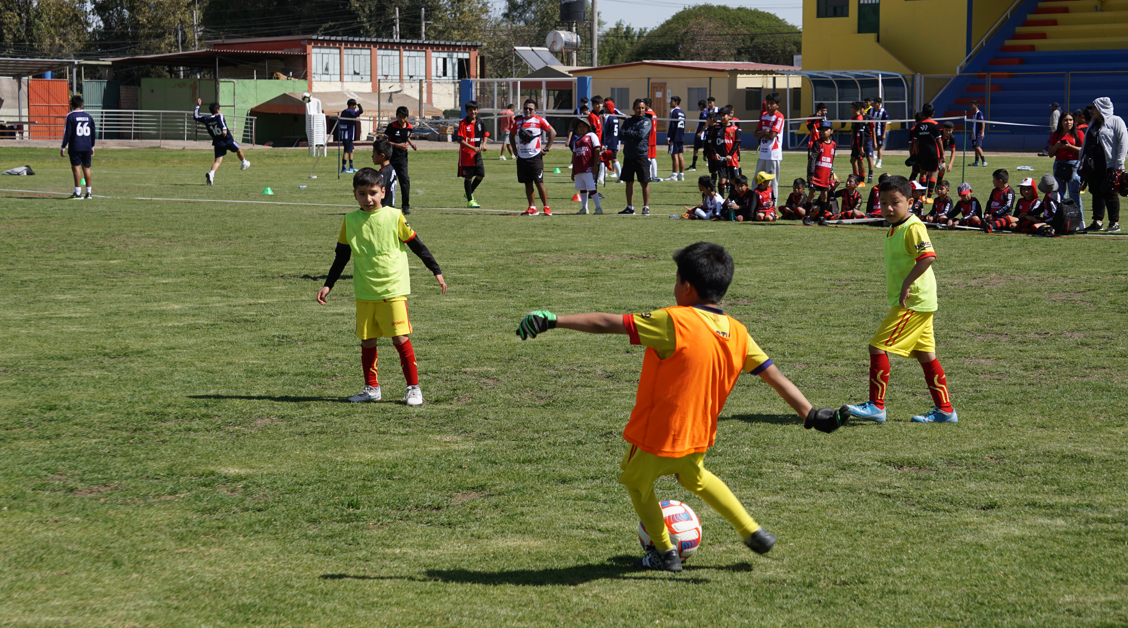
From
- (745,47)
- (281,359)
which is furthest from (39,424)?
(745,47)

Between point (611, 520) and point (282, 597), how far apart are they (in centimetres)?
169

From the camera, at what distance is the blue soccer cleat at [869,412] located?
7.08 metres

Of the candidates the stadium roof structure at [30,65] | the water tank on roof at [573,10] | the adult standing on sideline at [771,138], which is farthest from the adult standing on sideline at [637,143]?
the stadium roof structure at [30,65]

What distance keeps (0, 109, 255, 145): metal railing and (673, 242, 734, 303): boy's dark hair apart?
163ft

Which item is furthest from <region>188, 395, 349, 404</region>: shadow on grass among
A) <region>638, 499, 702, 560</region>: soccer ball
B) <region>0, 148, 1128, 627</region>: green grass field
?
<region>638, 499, 702, 560</region>: soccer ball

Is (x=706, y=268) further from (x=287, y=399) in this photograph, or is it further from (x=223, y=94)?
(x=223, y=94)

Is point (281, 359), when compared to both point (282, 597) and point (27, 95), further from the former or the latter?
point (27, 95)

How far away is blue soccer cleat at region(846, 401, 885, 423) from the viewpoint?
708 cm

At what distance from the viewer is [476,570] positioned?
4703 millimetres

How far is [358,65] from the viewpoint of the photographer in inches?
2621

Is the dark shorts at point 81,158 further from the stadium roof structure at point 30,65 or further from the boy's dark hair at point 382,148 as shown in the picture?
the stadium roof structure at point 30,65

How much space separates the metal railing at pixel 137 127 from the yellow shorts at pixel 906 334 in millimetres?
47878

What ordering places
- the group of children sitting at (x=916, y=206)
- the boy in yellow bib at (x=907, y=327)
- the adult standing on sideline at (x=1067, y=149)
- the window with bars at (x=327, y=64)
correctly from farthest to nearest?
the window with bars at (x=327, y=64)
the adult standing on sideline at (x=1067, y=149)
the group of children sitting at (x=916, y=206)
the boy in yellow bib at (x=907, y=327)

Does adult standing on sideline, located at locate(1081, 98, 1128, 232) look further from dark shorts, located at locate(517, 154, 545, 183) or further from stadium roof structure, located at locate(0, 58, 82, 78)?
stadium roof structure, located at locate(0, 58, 82, 78)
